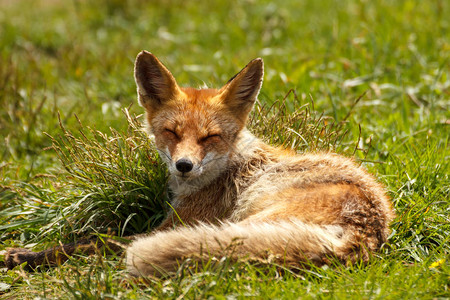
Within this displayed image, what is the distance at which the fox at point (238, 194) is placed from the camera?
3.12 meters

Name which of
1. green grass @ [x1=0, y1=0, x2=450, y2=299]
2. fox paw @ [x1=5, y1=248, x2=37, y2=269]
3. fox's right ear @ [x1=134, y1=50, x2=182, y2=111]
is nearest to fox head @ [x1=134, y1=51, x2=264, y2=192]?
fox's right ear @ [x1=134, y1=50, x2=182, y2=111]

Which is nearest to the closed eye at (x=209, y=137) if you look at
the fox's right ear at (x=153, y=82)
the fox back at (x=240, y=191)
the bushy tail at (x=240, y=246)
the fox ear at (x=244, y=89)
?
the fox back at (x=240, y=191)

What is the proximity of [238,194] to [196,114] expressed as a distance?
30.5 inches

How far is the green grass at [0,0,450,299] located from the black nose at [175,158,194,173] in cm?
56

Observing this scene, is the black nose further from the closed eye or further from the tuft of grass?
the tuft of grass

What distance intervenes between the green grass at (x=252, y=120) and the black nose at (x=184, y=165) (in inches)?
21.9

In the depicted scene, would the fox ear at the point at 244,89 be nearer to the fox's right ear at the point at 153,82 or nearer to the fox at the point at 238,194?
the fox at the point at 238,194

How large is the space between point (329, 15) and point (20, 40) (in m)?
6.16

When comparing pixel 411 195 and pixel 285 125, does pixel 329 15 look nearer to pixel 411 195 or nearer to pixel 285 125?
pixel 285 125

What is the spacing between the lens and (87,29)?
1044 cm

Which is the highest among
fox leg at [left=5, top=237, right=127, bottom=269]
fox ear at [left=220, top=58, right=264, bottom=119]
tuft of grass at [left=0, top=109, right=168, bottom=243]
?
fox ear at [left=220, top=58, right=264, bottom=119]

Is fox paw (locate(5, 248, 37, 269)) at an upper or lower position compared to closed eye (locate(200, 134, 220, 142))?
lower

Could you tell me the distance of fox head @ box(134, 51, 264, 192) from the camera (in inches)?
157

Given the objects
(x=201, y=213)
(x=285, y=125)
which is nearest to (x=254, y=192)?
(x=201, y=213)
